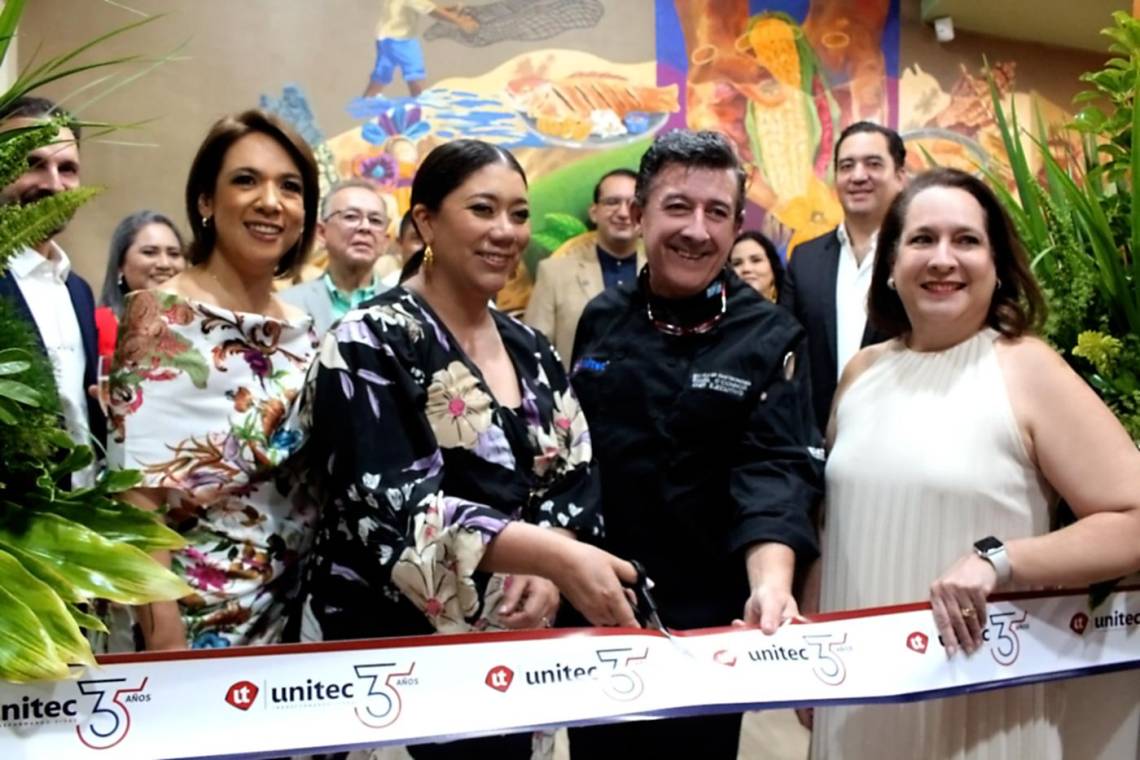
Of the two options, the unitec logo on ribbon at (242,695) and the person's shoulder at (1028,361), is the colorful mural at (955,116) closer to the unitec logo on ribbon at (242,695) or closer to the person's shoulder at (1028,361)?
the person's shoulder at (1028,361)

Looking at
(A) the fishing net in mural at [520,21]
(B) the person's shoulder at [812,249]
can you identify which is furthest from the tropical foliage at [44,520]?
(A) the fishing net in mural at [520,21]

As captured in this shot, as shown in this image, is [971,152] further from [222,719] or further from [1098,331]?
[222,719]

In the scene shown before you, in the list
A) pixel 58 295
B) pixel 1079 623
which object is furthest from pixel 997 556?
pixel 58 295

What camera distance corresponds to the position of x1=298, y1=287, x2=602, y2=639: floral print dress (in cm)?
160

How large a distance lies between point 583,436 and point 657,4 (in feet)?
15.5

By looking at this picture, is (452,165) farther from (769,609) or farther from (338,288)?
(338,288)

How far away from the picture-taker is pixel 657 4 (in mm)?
6059

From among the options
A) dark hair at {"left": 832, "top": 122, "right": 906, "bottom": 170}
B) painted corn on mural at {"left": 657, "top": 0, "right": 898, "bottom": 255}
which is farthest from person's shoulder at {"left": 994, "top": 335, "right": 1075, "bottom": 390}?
painted corn on mural at {"left": 657, "top": 0, "right": 898, "bottom": 255}

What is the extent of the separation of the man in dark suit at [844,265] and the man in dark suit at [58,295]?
2.04 metres

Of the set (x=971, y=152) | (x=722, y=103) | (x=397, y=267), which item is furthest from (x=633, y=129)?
(x=971, y=152)

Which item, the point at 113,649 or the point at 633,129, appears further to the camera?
the point at 633,129

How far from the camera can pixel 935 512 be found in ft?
6.07

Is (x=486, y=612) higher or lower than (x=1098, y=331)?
lower

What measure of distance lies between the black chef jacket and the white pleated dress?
113 millimetres
